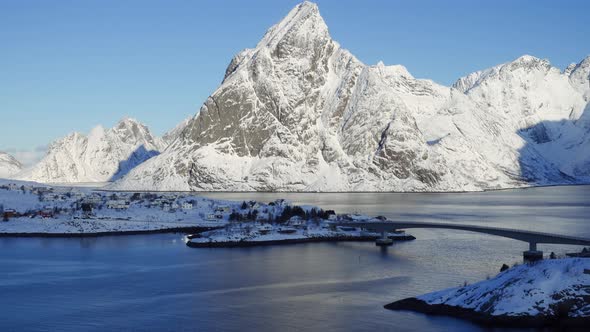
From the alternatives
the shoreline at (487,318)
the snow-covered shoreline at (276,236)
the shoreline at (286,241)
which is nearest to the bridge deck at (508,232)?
the snow-covered shoreline at (276,236)

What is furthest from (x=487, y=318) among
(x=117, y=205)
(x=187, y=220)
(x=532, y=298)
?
(x=117, y=205)

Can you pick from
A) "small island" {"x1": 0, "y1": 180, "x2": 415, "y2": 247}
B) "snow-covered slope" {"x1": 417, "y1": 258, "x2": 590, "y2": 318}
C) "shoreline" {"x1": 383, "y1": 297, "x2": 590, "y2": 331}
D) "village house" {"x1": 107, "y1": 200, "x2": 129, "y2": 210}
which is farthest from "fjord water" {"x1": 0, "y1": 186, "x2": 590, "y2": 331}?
"village house" {"x1": 107, "y1": 200, "x2": 129, "y2": 210}

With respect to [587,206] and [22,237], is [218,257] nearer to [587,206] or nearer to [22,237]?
[22,237]

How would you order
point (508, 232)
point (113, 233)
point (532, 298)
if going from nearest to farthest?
point (532, 298) → point (508, 232) → point (113, 233)

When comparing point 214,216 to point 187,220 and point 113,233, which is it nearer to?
point 187,220

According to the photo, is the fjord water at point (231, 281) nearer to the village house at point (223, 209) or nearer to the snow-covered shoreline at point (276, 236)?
the snow-covered shoreline at point (276, 236)

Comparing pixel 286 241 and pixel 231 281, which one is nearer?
pixel 231 281

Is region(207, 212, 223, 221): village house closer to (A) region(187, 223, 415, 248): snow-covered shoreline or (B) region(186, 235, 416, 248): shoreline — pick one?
(A) region(187, 223, 415, 248): snow-covered shoreline
